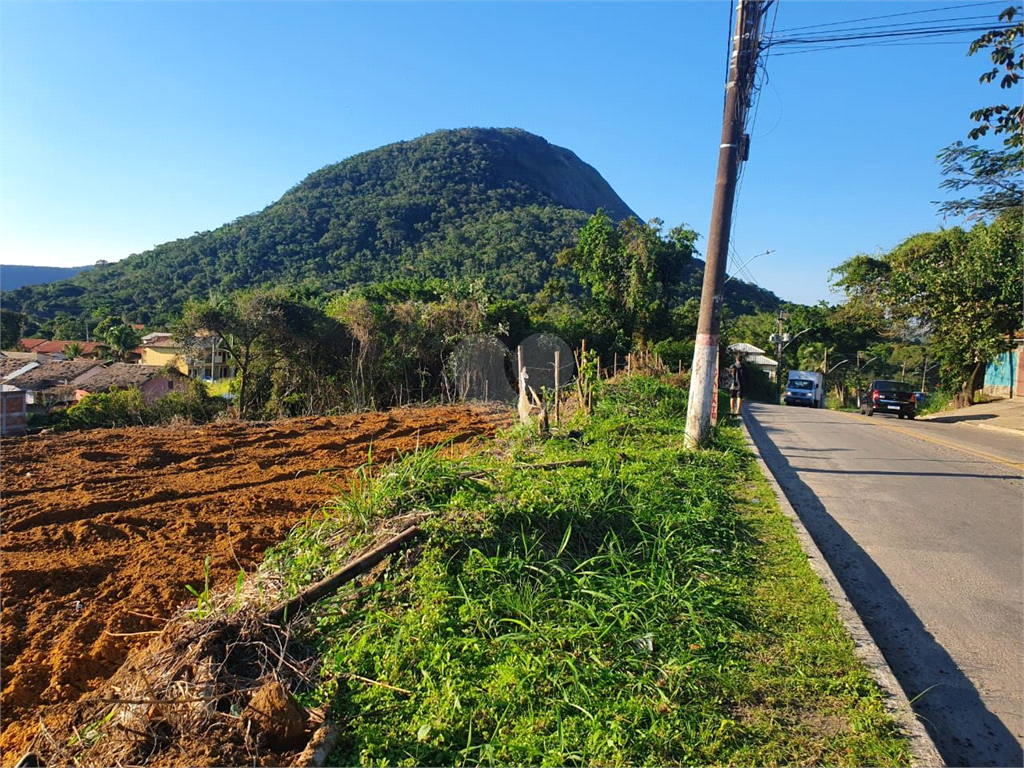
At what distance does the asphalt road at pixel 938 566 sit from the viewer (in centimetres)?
340

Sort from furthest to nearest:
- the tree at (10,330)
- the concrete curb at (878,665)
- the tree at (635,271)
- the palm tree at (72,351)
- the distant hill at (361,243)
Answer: the distant hill at (361,243)
the tree at (10,330)
the palm tree at (72,351)
the tree at (635,271)
the concrete curb at (878,665)

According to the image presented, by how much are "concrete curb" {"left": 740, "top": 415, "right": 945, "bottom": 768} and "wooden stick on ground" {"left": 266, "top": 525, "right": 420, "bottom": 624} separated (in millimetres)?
2951

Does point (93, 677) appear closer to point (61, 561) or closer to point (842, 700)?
point (61, 561)

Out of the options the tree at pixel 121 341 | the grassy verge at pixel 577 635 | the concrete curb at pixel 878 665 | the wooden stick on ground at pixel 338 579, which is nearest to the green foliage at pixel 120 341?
the tree at pixel 121 341

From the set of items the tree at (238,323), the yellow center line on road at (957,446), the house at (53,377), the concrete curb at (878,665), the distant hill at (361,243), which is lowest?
the house at (53,377)

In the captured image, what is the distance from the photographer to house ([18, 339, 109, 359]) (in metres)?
49.3

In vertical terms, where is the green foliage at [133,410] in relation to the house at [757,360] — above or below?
below

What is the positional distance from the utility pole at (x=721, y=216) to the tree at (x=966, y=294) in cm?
1548

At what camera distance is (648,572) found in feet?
15.4

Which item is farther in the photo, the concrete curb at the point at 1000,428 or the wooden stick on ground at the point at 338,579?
the concrete curb at the point at 1000,428

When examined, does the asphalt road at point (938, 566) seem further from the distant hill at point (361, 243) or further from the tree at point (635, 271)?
the distant hill at point (361, 243)

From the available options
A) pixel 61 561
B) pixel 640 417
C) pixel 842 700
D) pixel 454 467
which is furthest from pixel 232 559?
→ pixel 640 417

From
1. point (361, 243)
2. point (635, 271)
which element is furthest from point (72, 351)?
point (635, 271)

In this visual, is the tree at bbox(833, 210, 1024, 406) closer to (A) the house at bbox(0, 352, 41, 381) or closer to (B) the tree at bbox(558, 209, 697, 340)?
(B) the tree at bbox(558, 209, 697, 340)
